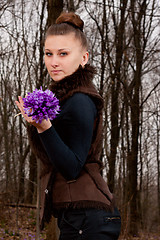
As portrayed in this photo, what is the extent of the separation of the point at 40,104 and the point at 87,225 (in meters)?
0.65

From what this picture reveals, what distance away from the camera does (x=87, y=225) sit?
1638 millimetres

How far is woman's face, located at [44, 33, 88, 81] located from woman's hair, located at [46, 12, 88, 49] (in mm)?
24

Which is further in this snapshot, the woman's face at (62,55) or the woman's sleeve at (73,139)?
the woman's face at (62,55)

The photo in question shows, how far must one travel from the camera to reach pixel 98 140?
1.85m

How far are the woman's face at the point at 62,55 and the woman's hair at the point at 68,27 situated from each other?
0.02m

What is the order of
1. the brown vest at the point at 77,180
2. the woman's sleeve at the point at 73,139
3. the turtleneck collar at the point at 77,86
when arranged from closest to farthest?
the woman's sleeve at the point at 73,139 → the brown vest at the point at 77,180 → the turtleneck collar at the point at 77,86

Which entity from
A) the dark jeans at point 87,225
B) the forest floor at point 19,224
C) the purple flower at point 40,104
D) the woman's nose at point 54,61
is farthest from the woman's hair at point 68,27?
the forest floor at point 19,224

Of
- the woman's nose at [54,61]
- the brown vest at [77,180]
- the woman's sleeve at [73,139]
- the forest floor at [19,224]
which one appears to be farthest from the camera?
the forest floor at [19,224]

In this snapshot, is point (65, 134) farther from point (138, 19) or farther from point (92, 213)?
point (138, 19)

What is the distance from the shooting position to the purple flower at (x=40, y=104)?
1.43 meters

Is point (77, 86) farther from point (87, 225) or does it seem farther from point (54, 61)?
point (87, 225)

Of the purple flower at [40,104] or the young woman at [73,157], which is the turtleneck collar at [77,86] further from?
the purple flower at [40,104]

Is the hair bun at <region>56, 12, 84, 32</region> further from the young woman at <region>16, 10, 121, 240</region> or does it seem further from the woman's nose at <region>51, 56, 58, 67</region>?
the woman's nose at <region>51, 56, 58, 67</region>

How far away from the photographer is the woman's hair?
1914mm
